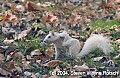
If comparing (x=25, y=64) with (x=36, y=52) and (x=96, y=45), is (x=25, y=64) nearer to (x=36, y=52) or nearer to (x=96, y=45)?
(x=36, y=52)

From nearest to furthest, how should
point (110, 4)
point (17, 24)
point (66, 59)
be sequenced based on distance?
point (66, 59) → point (17, 24) → point (110, 4)

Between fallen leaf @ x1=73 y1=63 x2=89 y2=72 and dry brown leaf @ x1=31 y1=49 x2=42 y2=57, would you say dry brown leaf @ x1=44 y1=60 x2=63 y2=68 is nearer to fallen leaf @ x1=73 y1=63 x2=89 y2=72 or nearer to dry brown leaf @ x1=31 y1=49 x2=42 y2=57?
fallen leaf @ x1=73 y1=63 x2=89 y2=72

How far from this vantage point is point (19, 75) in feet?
15.9

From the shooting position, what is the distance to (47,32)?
692cm

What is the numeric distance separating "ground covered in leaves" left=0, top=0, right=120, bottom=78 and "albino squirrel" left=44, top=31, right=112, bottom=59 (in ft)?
0.27

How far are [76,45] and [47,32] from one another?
143 centimetres

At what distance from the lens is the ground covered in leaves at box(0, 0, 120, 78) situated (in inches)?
199

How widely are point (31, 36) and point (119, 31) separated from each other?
1.42 metres

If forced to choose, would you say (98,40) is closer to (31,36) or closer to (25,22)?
(31,36)

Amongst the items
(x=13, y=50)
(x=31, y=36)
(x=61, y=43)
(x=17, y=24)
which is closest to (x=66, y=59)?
(x=61, y=43)

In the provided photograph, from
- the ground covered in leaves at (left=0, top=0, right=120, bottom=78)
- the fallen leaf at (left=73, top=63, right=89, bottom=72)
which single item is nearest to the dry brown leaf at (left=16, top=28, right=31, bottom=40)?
the ground covered in leaves at (left=0, top=0, right=120, bottom=78)

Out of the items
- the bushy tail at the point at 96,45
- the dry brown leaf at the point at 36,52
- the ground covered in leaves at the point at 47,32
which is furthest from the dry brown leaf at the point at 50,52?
the bushy tail at the point at 96,45

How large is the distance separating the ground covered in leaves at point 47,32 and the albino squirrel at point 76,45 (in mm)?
82

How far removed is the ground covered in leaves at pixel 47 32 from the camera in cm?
505
